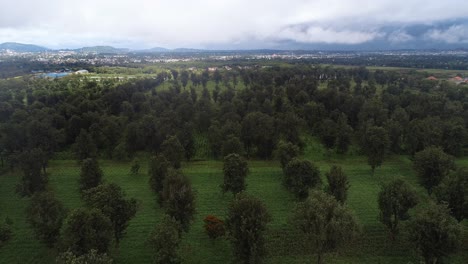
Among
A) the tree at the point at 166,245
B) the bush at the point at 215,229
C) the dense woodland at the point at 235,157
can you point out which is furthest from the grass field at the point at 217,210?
the tree at the point at 166,245

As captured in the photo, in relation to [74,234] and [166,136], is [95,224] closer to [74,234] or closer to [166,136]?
[74,234]

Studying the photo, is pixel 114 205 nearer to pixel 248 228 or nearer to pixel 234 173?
pixel 248 228

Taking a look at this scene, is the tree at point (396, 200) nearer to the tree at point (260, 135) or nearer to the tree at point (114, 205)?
the tree at point (114, 205)

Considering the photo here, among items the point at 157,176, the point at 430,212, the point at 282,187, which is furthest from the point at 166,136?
the point at 430,212

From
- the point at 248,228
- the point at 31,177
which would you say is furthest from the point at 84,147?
the point at 248,228

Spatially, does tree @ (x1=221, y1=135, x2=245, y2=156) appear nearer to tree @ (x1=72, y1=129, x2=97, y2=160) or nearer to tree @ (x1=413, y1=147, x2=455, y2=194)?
tree @ (x1=72, y1=129, x2=97, y2=160)

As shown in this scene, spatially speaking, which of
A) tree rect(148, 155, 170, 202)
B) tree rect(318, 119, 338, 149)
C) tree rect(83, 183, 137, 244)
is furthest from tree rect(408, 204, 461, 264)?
tree rect(318, 119, 338, 149)
